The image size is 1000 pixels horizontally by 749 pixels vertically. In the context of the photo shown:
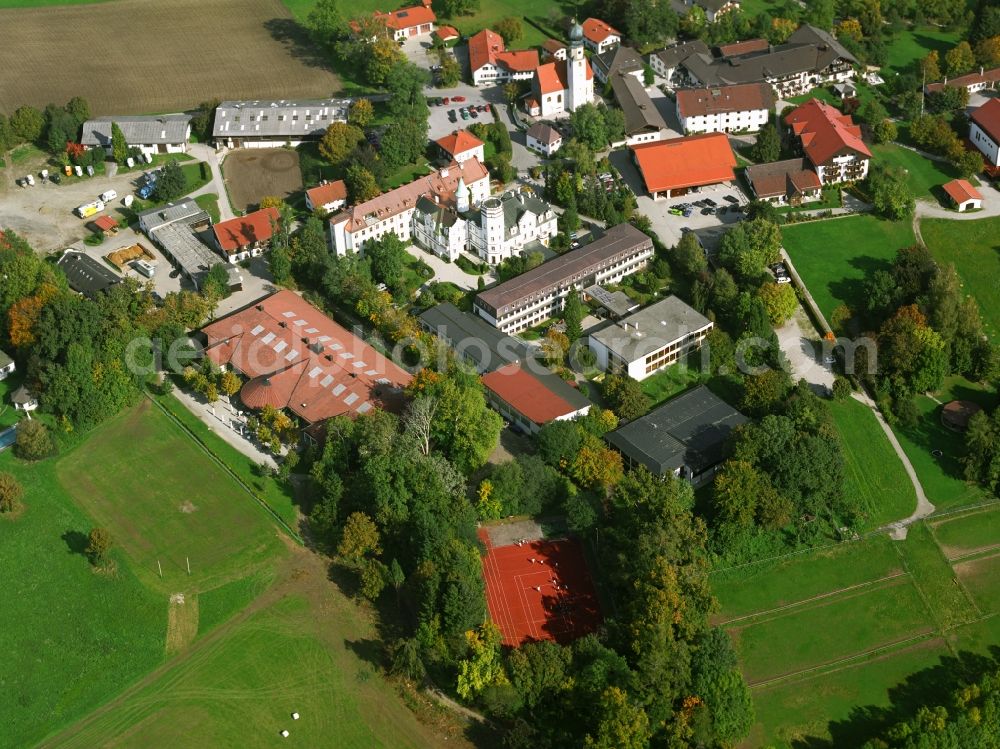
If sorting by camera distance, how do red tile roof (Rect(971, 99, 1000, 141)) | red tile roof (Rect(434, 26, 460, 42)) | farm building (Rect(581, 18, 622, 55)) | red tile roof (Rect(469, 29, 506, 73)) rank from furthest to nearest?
red tile roof (Rect(434, 26, 460, 42)) → farm building (Rect(581, 18, 622, 55)) → red tile roof (Rect(469, 29, 506, 73)) → red tile roof (Rect(971, 99, 1000, 141))

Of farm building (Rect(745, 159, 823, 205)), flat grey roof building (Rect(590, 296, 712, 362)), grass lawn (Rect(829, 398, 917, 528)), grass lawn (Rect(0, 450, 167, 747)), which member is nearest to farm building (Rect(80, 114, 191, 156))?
grass lawn (Rect(0, 450, 167, 747))

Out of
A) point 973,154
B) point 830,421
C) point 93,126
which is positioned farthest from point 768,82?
point 93,126

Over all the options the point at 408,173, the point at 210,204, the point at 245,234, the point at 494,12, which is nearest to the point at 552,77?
the point at 408,173

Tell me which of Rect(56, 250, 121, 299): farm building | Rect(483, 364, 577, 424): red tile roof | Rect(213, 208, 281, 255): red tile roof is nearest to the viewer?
Rect(483, 364, 577, 424): red tile roof

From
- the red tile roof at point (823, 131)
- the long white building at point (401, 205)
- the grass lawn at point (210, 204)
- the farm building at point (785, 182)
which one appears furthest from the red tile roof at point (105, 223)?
the red tile roof at point (823, 131)

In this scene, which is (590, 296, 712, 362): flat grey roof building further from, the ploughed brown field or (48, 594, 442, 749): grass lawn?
the ploughed brown field

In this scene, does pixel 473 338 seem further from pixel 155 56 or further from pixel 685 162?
pixel 155 56
